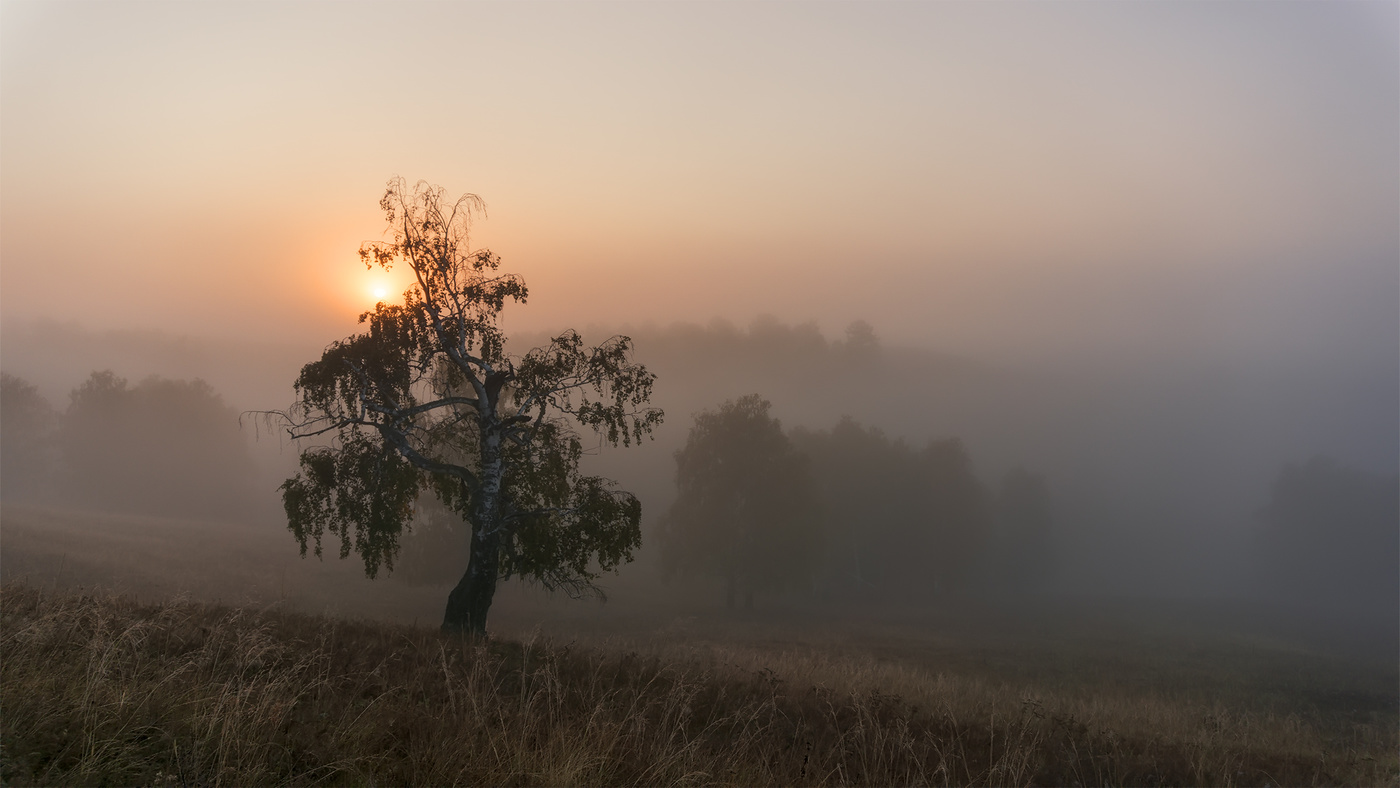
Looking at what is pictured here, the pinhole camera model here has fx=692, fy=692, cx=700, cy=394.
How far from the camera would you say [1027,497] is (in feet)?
267

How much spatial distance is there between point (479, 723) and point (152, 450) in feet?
343

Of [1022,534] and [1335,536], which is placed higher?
[1335,536]

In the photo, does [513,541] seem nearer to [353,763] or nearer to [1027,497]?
[353,763]

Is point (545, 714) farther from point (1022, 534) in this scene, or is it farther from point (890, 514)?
point (1022, 534)

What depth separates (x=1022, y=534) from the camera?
3125 inches

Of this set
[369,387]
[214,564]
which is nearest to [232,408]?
[214,564]

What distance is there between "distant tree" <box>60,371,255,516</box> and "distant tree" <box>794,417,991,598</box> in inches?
3008

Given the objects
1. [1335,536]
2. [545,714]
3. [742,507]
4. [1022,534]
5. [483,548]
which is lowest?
[1022,534]

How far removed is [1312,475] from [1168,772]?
11330 cm

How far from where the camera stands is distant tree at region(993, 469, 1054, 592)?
7750 centimetres

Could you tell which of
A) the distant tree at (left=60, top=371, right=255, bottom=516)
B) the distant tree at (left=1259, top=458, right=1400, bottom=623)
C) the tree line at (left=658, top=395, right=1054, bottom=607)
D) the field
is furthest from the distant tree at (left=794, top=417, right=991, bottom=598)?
the distant tree at (left=60, top=371, right=255, bottom=516)

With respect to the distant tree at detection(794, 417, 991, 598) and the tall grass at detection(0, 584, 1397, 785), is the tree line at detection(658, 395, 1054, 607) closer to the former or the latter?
the distant tree at detection(794, 417, 991, 598)

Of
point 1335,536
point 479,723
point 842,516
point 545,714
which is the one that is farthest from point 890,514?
point 1335,536

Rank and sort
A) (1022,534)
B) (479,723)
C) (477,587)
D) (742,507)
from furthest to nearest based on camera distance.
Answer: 1. (1022,534)
2. (742,507)
3. (477,587)
4. (479,723)
